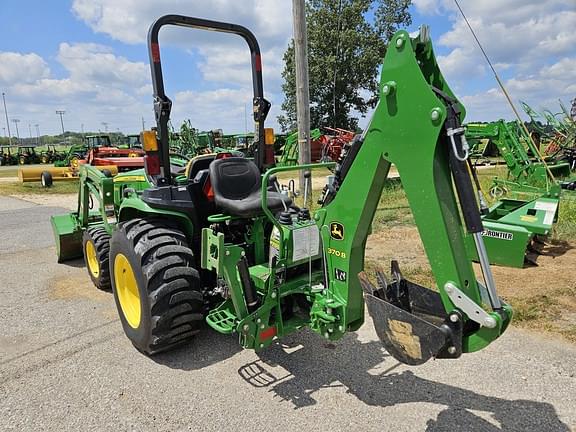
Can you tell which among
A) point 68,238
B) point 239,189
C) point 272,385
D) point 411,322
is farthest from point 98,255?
point 411,322

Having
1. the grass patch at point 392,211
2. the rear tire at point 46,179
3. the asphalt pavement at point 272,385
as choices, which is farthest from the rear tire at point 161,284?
the rear tire at point 46,179

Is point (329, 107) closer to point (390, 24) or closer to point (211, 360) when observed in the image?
point (390, 24)

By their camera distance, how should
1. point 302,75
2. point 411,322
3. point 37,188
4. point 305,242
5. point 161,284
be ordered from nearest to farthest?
point 411,322
point 305,242
point 161,284
point 302,75
point 37,188

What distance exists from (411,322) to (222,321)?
146 cm

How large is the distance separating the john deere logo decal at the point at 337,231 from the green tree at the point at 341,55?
2589 cm

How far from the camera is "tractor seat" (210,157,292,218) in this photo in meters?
3.23

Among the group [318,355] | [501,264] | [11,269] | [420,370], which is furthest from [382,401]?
[11,269]

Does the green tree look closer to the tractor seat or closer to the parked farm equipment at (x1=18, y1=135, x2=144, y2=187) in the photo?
the parked farm equipment at (x1=18, y1=135, x2=144, y2=187)

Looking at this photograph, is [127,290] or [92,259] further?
[92,259]

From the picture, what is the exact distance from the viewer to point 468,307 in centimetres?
198

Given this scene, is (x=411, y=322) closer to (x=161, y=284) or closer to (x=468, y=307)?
(x=468, y=307)

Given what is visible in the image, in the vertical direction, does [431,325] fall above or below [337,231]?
below

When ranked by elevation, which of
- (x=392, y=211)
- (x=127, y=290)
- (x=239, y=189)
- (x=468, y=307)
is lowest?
(x=392, y=211)

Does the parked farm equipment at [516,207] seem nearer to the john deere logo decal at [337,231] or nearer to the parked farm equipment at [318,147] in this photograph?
the john deere logo decal at [337,231]
